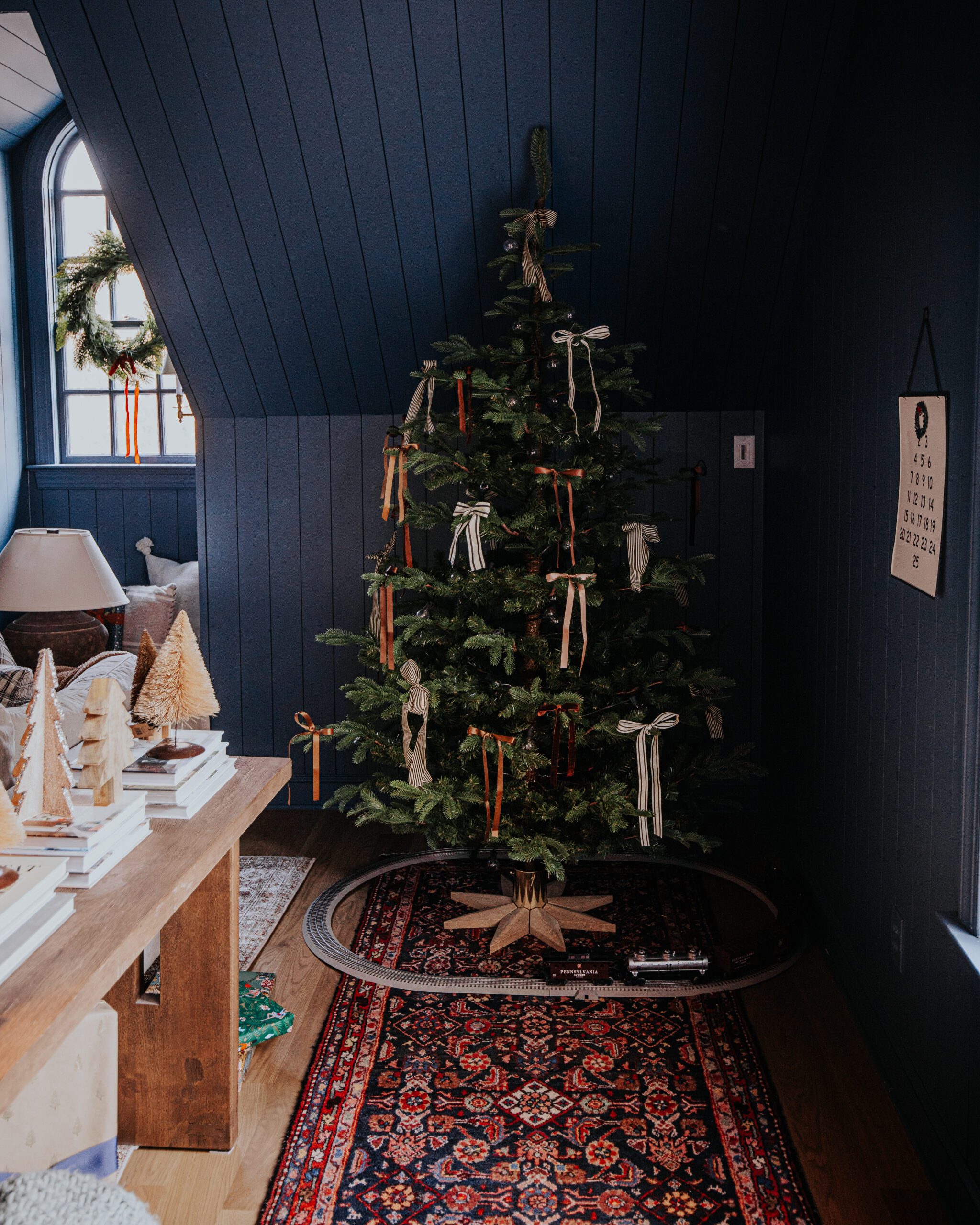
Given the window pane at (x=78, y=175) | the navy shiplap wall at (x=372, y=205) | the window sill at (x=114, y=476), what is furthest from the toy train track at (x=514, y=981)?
the window pane at (x=78, y=175)

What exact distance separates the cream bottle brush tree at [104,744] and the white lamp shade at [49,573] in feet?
5.93

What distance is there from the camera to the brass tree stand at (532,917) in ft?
9.31

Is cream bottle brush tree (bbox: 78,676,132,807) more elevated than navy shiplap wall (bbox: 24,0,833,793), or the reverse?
navy shiplap wall (bbox: 24,0,833,793)

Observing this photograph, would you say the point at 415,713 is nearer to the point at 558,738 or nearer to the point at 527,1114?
the point at 558,738

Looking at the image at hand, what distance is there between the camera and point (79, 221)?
5.11 meters

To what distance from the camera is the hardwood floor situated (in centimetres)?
186

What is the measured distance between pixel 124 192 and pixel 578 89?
1.32 metres

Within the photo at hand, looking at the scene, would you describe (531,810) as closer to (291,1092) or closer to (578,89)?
(291,1092)

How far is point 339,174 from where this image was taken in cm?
299

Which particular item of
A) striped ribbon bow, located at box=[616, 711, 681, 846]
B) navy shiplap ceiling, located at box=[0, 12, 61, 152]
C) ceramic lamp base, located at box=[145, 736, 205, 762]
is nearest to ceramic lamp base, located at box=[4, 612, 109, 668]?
navy shiplap ceiling, located at box=[0, 12, 61, 152]

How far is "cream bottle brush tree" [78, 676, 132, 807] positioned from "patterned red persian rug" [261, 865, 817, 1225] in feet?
2.71

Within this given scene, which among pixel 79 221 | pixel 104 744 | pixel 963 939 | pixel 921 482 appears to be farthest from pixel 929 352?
pixel 79 221

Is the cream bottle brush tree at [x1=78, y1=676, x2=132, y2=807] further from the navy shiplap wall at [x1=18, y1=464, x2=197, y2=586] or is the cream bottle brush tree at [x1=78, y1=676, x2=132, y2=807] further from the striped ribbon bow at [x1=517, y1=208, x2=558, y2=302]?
the navy shiplap wall at [x1=18, y1=464, x2=197, y2=586]

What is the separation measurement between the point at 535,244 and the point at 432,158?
1.33 ft
